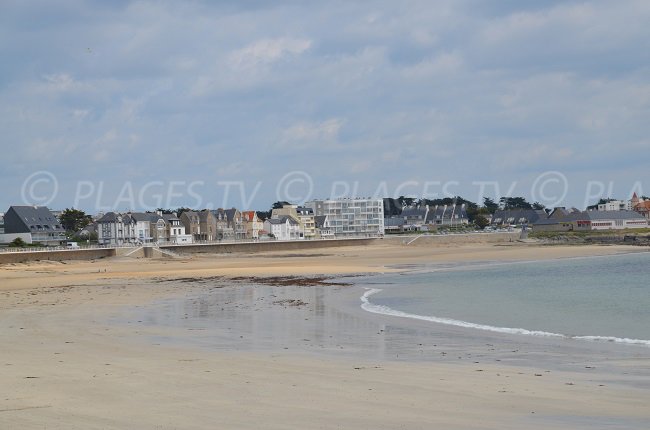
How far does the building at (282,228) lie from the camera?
12988 centimetres

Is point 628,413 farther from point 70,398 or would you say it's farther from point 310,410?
point 70,398

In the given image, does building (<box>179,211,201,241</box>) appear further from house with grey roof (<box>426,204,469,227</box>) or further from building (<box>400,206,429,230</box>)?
house with grey roof (<box>426,204,469,227</box>)

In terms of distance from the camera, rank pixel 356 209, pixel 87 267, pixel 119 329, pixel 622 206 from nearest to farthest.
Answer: pixel 119 329, pixel 87 267, pixel 356 209, pixel 622 206

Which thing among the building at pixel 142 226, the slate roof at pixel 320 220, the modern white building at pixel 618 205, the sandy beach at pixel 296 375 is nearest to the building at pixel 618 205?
the modern white building at pixel 618 205

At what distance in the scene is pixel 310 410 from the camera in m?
8.14

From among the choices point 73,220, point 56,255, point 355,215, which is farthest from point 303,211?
point 56,255

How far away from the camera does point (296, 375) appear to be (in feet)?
35.0

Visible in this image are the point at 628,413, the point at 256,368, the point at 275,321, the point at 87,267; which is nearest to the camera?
the point at 628,413

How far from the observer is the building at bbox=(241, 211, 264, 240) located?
127250 millimetres

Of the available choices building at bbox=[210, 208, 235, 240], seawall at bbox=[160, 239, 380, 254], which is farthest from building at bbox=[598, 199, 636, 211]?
seawall at bbox=[160, 239, 380, 254]

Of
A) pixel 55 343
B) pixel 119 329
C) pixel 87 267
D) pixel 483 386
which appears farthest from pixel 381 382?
pixel 87 267

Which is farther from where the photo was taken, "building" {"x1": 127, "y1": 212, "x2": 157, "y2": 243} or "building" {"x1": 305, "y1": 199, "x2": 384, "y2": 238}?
"building" {"x1": 305, "y1": 199, "x2": 384, "y2": 238}

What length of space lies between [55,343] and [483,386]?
8852 mm

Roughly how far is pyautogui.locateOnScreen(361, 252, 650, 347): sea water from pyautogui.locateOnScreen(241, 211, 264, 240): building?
88.9 m
